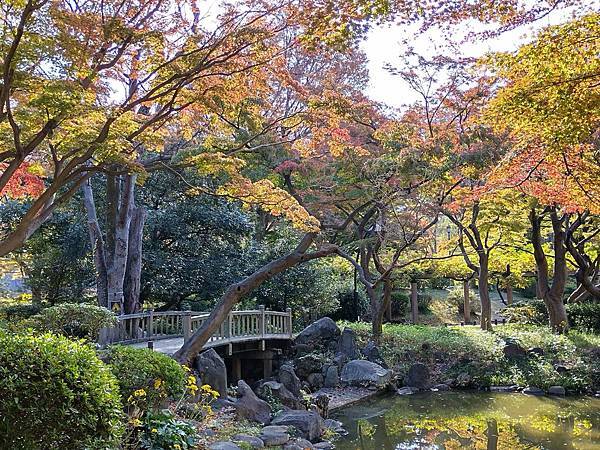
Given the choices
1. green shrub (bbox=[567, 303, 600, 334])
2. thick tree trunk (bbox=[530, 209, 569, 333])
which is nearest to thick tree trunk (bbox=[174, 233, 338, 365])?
thick tree trunk (bbox=[530, 209, 569, 333])

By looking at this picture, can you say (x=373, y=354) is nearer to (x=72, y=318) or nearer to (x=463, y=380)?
(x=463, y=380)

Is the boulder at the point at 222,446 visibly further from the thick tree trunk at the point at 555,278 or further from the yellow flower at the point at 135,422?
the thick tree trunk at the point at 555,278

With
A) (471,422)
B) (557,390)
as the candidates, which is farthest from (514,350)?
(471,422)

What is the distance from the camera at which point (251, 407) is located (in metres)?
9.14

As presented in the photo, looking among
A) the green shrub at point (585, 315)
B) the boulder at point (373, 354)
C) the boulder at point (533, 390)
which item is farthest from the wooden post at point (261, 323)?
the green shrub at point (585, 315)

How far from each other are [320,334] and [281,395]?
195 inches

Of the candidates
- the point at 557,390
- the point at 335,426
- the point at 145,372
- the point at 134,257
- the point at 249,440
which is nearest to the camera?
the point at 145,372

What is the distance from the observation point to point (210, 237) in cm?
1734

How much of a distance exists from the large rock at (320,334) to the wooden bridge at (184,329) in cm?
48

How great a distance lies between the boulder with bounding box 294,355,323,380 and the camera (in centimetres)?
1393

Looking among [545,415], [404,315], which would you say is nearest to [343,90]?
[545,415]

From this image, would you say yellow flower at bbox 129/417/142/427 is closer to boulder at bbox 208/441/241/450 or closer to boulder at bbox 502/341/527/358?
boulder at bbox 208/441/241/450

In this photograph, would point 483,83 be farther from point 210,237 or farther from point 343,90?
point 210,237

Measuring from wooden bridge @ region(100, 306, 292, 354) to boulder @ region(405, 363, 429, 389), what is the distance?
3.07 m
